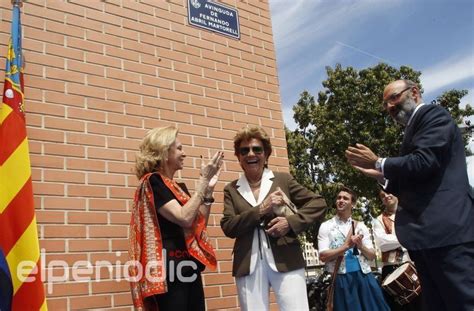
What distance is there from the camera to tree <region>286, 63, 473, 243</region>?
1784 cm

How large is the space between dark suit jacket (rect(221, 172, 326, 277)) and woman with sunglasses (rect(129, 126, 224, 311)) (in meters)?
0.33

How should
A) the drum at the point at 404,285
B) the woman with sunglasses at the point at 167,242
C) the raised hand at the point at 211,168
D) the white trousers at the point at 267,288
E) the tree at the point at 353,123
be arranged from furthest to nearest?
1. the tree at the point at 353,123
2. the drum at the point at 404,285
3. the white trousers at the point at 267,288
4. the raised hand at the point at 211,168
5. the woman with sunglasses at the point at 167,242

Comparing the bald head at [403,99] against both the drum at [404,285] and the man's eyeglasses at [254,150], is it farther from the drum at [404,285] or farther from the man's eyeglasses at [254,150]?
the drum at [404,285]

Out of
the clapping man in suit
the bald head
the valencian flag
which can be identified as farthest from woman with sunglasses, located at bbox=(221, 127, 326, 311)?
the valencian flag

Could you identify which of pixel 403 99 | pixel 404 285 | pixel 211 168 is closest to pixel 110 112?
pixel 211 168

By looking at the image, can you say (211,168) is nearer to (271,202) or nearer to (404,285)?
(271,202)

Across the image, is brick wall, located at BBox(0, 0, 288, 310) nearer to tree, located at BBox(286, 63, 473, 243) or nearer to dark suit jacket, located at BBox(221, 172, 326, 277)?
dark suit jacket, located at BBox(221, 172, 326, 277)

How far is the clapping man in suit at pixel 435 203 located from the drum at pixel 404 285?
5.85ft

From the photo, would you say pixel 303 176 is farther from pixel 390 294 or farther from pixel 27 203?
pixel 27 203

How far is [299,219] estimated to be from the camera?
319 cm

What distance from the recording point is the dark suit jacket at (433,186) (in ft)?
8.96

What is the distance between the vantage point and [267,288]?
10.5 feet

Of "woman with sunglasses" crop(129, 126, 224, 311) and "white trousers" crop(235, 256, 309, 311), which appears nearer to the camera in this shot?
"woman with sunglasses" crop(129, 126, 224, 311)

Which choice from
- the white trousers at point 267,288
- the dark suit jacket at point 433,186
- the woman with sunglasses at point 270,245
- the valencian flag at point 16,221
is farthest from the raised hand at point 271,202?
the valencian flag at point 16,221
